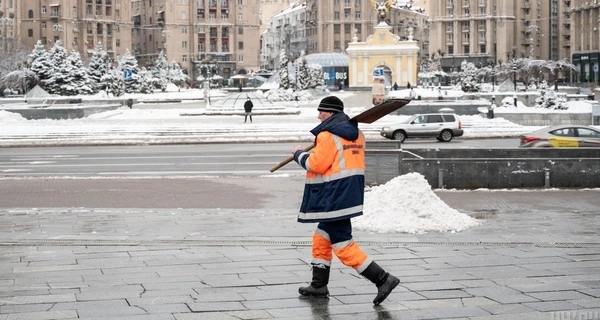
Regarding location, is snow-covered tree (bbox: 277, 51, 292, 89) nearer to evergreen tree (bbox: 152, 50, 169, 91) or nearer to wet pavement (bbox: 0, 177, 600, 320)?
evergreen tree (bbox: 152, 50, 169, 91)

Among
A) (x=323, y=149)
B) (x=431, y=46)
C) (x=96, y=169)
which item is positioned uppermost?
(x=431, y=46)

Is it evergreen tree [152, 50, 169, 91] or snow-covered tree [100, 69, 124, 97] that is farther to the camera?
evergreen tree [152, 50, 169, 91]

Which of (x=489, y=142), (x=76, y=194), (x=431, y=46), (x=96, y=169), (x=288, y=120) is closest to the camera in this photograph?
(x=76, y=194)

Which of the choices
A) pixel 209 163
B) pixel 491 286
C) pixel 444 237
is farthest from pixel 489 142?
pixel 491 286

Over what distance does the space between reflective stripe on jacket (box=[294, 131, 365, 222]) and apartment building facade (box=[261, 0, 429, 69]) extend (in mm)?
119231

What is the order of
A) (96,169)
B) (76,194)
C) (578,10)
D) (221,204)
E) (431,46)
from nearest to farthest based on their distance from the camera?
(221,204) < (76,194) < (96,169) < (578,10) < (431,46)

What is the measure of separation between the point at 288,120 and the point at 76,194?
31203 millimetres

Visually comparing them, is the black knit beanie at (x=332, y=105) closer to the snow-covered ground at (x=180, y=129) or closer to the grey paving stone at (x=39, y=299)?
the grey paving stone at (x=39, y=299)

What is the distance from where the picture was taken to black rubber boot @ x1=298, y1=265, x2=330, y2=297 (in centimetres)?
787

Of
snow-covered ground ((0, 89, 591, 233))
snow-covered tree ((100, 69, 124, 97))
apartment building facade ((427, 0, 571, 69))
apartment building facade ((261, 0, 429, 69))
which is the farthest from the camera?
apartment building facade ((261, 0, 429, 69))

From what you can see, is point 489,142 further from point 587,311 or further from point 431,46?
point 431,46

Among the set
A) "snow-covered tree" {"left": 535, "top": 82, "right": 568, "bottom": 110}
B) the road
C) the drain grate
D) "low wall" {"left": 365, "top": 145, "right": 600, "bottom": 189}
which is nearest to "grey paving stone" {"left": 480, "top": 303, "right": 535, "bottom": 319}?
the drain grate

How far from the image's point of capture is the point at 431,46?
14038cm

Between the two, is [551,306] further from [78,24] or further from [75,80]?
[78,24]
